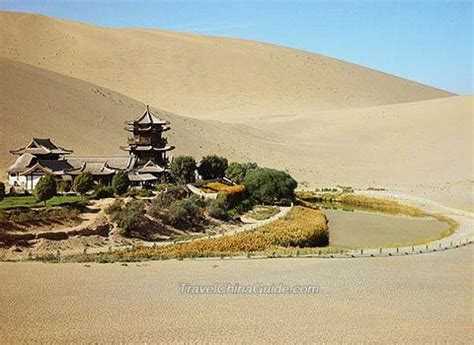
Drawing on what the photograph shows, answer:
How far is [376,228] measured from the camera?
3109 centimetres

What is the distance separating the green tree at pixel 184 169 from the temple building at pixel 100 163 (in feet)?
1.86

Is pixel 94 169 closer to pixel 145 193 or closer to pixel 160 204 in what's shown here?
pixel 145 193

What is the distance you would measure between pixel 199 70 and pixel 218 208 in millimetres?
76316

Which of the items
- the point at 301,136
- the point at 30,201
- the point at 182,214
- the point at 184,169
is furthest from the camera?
the point at 301,136

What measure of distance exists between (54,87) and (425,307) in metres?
51.6

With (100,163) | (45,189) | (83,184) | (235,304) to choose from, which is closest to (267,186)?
(100,163)

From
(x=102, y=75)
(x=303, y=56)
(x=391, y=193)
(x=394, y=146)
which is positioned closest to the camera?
(x=391, y=193)

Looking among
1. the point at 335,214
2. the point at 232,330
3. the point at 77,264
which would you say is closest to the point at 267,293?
the point at 232,330

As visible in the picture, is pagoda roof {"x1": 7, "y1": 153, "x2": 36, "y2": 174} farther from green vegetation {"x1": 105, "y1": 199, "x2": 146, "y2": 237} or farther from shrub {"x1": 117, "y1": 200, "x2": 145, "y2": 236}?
shrub {"x1": 117, "y1": 200, "x2": 145, "y2": 236}

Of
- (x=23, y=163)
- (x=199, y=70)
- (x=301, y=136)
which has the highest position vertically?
(x=199, y=70)

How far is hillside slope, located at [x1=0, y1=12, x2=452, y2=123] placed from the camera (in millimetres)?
92625

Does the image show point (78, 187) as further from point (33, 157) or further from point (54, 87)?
point (54, 87)

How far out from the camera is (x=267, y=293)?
16484mm

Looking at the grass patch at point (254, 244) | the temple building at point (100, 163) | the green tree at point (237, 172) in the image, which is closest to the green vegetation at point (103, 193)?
the temple building at point (100, 163)
